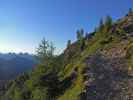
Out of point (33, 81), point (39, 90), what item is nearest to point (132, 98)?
point (39, 90)

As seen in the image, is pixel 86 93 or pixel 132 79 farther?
pixel 132 79

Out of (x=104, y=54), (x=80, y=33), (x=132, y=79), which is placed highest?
(x=80, y=33)

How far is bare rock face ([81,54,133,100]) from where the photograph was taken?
1206 inches

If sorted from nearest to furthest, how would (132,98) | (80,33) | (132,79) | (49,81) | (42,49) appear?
(132,98) → (132,79) → (49,81) → (42,49) → (80,33)

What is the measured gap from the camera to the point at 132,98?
92.8ft

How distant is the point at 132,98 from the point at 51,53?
95.5 ft

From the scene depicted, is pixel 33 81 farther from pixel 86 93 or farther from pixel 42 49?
pixel 86 93

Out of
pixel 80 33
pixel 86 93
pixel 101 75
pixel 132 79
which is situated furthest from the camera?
pixel 80 33

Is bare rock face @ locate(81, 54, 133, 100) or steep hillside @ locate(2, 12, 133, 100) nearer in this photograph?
bare rock face @ locate(81, 54, 133, 100)

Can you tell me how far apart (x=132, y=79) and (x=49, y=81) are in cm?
1514

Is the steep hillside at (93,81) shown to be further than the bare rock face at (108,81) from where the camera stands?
Yes

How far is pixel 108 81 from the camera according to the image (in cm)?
3616

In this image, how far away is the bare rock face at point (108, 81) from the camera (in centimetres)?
3062

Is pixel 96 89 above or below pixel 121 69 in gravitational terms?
below
